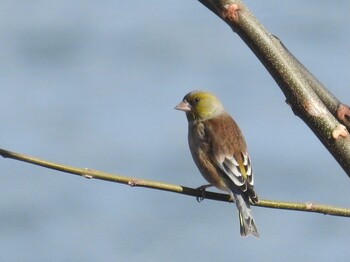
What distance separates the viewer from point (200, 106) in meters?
4.78

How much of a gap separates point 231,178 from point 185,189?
2131mm

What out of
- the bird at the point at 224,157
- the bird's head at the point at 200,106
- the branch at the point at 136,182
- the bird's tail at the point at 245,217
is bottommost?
the branch at the point at 136,182

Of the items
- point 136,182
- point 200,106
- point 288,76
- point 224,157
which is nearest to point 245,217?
point 224,157

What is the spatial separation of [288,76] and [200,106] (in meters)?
3.36

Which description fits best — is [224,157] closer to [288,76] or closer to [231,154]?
[231,154]

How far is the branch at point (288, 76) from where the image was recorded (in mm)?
1370

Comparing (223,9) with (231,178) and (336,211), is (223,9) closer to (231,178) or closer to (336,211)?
(336,211)

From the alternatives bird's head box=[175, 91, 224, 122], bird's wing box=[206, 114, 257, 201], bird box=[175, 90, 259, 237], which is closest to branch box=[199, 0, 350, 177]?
bird box=[175, 90, 259, 237]

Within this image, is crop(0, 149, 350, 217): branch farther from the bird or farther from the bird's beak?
the bird's beak

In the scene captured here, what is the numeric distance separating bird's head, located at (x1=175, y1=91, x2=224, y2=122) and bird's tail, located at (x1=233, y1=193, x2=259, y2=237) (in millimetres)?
953

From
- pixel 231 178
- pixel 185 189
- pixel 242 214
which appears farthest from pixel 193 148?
pixel 185 189

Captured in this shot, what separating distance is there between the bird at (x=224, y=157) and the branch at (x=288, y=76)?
6.93 ft

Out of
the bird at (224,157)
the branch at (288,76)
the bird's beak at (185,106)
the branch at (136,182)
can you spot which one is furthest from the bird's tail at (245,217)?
the branch at (288,76)

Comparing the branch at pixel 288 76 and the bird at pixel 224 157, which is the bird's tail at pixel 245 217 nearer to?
the bird at pixel 224 157
